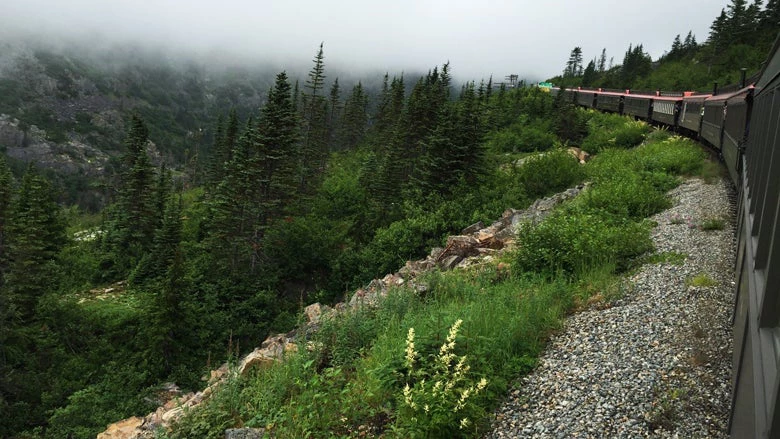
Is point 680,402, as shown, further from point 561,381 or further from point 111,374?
point 111,374

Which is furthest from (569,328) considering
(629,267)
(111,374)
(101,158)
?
(101,158)

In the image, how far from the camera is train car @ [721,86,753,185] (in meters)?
12.0

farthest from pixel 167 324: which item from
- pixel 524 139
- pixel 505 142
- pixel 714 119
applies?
pixel 524 139

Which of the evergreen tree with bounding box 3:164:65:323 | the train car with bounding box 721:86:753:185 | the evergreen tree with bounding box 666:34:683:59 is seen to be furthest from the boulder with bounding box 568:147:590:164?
the evergreen tree with bounding box 666:34:683:59

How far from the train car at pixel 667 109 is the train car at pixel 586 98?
19868mm

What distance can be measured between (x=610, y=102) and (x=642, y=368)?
155 ft

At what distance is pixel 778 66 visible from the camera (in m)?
5.05

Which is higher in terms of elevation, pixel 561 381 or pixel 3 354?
pixel 561 381

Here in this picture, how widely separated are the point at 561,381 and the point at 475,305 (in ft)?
6.23

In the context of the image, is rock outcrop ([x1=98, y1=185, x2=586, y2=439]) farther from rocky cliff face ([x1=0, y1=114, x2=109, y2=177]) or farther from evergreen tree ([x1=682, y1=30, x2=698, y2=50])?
rocky cliff face ([x1=0, y1=114, x2=109, y2=177])

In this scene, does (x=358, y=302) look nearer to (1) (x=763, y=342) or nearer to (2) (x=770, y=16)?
(1) (x=763, y=342)

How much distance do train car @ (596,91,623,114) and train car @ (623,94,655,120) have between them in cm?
145

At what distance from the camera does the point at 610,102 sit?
47.2 meters

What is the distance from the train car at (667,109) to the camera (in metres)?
28.1
